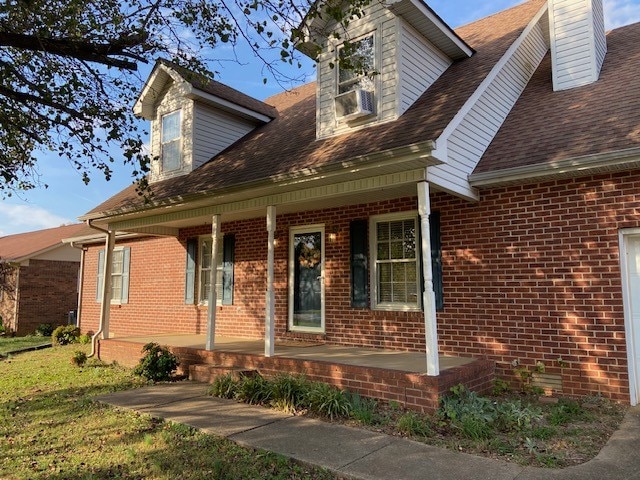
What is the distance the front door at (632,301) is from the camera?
18.6 ft

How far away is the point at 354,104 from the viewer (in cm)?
757

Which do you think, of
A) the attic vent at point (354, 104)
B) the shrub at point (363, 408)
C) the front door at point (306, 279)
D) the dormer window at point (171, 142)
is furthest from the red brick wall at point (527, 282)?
the dormer window at point (171, 142)

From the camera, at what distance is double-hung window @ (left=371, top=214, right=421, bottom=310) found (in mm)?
7570

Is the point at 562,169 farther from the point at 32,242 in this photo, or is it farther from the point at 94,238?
the point at 32,242

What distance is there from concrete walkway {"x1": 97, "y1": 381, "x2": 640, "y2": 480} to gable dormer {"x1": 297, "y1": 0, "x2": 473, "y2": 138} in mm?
4676

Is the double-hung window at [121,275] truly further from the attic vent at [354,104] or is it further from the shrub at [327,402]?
the shrub at [327,402]

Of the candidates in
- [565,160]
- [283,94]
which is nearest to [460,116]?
[565,160]

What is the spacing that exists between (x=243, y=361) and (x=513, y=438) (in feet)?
13.8

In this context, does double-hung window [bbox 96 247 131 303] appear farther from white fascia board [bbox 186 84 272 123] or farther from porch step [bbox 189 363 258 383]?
porch step [bbox 189 363 258 383]

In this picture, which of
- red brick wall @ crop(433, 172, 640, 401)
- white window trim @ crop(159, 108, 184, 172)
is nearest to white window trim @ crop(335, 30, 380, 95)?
red brick wall @ crop(433, 172, 640, 401)

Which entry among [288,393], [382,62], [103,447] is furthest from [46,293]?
[382,62]

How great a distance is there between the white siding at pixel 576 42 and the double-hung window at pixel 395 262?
3.58 m

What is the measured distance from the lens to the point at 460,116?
6305mm

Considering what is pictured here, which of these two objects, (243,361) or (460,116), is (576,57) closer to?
(460,116)
